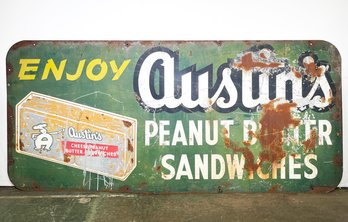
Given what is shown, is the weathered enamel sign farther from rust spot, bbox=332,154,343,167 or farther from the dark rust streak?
the dark rust streak

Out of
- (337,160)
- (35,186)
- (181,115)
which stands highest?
(181,115)

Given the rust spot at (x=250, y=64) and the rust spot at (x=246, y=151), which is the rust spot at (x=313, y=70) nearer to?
the rust spot at (x=250, y=64)

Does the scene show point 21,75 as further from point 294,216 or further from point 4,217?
point 294,216

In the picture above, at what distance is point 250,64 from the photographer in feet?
4.47

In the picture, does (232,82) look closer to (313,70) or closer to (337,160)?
(313,70)

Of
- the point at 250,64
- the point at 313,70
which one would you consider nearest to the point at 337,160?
the point at 313,70

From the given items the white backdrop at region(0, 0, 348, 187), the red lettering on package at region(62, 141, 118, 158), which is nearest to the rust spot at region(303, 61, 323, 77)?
the white backdrop at region(0, 0, 348, 187)

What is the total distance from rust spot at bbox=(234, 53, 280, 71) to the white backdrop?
11 cm

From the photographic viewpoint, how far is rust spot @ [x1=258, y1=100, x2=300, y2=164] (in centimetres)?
136
